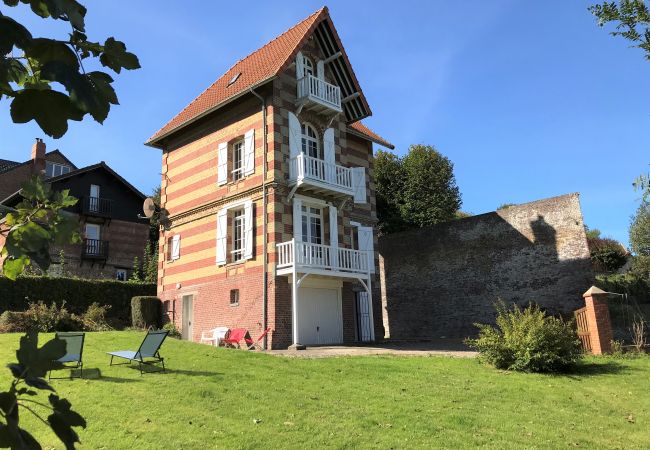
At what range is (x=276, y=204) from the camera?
16.5 meters

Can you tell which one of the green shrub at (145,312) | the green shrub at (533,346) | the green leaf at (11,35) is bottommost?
the green shrub at (533,346)

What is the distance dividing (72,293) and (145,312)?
178 inches

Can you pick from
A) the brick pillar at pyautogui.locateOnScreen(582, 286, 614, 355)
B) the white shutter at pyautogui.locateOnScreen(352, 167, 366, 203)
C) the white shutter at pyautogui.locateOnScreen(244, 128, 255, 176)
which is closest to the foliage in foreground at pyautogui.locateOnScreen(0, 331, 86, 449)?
the brick pillar at pyautogui.locateOnScreen(582, 286, 614, 355)

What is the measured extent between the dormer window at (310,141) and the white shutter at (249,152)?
76.1 inches

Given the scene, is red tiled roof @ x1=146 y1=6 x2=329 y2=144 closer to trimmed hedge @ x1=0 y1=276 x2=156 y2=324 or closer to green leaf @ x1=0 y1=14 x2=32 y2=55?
trimmed hedge @ x1=0 y1=276 x2=156 y2=324

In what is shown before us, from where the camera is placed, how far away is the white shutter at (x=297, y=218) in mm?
16891

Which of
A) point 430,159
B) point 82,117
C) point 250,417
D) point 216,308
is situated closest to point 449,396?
point 250,417

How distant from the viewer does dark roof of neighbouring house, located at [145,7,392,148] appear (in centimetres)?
1773

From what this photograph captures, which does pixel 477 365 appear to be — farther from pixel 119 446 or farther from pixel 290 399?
pixel 119 446

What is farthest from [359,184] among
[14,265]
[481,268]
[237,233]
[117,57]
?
[117,57]

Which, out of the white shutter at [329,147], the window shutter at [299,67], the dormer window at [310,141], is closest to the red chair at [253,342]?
the dormer window at [310,141]

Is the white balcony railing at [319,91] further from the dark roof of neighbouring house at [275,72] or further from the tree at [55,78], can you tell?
the tree at [55,78]

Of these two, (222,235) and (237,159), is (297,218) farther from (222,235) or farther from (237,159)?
(237,159)

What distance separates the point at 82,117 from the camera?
146 cm
